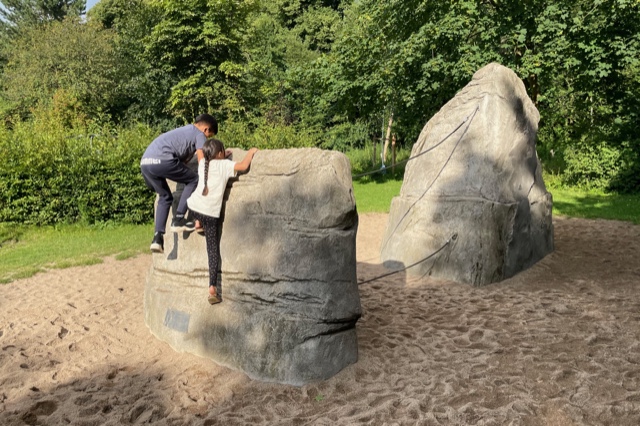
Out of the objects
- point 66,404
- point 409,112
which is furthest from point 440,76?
point 66,404

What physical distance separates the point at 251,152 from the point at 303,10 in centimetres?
4172

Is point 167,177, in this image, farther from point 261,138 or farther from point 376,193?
point 261,138

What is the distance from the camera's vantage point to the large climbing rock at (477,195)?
24.2ft

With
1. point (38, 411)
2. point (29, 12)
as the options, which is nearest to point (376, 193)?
point (38, 411)

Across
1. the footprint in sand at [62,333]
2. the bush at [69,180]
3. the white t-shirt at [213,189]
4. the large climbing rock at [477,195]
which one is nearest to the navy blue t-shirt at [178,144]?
the white t-shirt at [213,189]

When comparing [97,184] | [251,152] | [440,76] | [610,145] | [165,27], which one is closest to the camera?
[251,152]

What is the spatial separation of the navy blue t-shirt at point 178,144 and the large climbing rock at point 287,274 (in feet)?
2.31

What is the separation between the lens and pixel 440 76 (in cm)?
1800

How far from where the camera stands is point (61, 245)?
409 inches

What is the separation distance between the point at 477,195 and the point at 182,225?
452 centimetres

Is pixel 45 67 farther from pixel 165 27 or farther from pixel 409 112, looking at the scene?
pixel 409 112

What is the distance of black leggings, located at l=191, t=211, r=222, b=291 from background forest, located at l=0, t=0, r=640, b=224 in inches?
326

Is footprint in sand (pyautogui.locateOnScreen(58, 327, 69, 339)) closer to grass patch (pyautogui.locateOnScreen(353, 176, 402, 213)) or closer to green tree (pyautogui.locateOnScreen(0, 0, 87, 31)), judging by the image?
grass patch (pyautogui.locateOnScreen(353, 176, 402, 213))

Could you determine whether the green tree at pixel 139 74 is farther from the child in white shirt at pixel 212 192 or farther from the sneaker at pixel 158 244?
the child in white shirt at pixel 212 192
